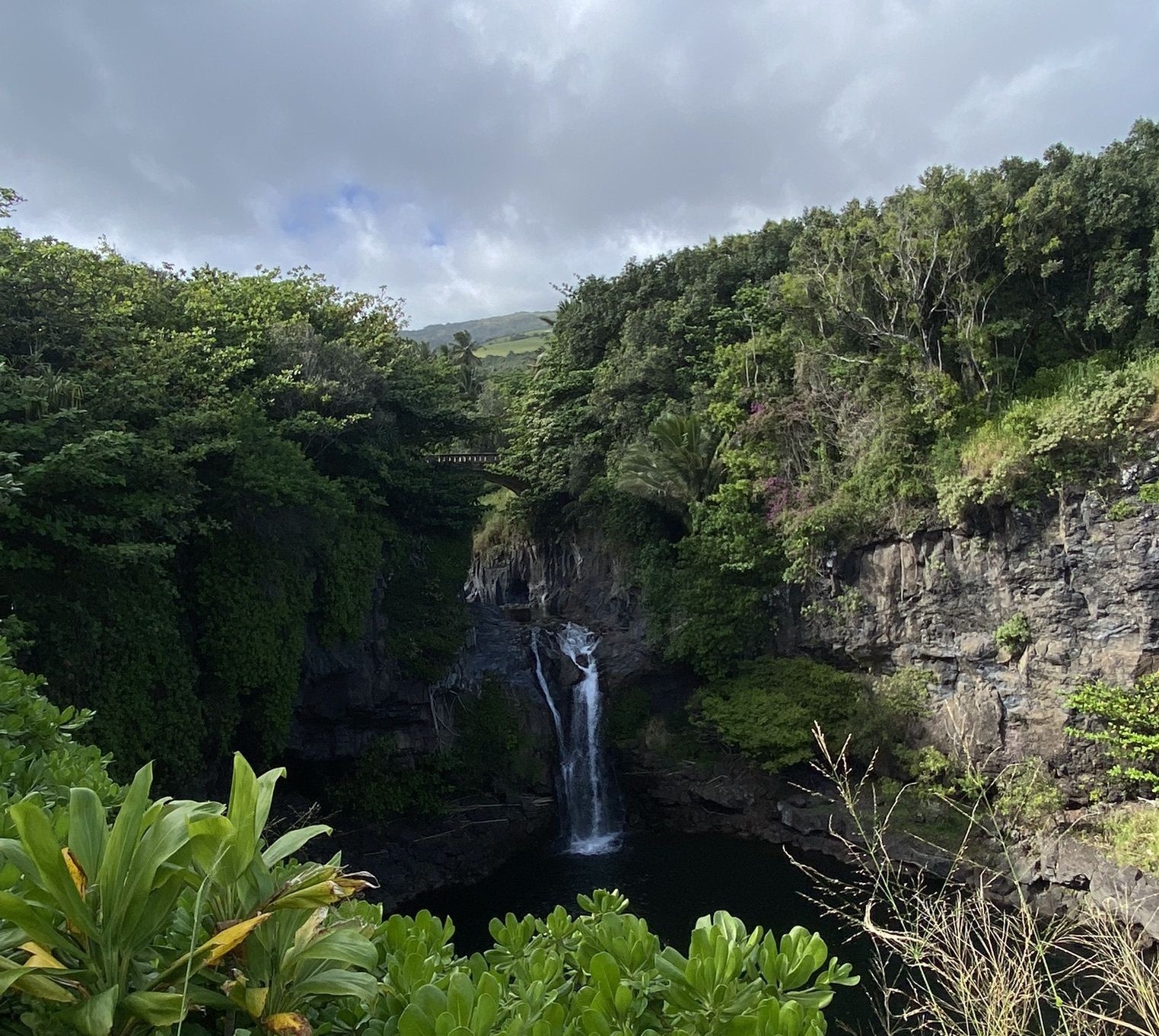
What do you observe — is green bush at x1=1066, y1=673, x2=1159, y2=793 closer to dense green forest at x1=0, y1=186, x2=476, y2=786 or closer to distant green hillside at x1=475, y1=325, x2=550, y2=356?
dense green forest at x1=0, y1=186, x2=476, y2=786

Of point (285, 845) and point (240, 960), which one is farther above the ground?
point (285, 845)

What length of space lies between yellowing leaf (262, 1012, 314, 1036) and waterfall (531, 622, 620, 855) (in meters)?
12.8

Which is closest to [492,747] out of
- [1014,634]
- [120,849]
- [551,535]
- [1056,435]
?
[551,535]

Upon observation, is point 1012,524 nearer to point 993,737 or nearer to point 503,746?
point 993,737

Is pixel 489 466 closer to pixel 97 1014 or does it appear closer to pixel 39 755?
pixel 39 755

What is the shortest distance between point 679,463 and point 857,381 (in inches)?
143

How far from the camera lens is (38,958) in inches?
48.0

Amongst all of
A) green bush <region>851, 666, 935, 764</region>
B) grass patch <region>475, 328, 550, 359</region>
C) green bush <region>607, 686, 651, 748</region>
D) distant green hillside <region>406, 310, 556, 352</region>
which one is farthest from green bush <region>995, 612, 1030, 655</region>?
distant green hillside <region>406, 310, 556, 352</region>

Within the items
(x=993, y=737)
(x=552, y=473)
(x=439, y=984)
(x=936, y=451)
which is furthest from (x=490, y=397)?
(x=439, y=984)

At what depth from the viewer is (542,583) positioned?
20.2 meters

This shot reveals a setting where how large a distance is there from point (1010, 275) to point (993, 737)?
7549mm

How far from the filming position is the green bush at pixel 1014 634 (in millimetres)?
12023

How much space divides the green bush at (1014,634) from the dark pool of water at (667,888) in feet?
14.6

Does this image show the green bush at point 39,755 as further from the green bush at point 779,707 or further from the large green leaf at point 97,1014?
the green bush at point 779,707
